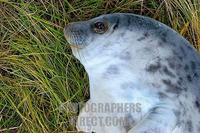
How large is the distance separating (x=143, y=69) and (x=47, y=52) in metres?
0.50

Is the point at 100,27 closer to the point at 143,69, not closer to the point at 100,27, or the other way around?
the point at 100,27

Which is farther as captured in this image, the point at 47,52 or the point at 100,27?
the point at 47,52

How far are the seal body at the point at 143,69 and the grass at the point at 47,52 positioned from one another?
0.27 meters

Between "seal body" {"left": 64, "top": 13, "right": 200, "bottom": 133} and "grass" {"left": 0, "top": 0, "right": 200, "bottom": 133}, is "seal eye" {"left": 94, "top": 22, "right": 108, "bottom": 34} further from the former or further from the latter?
"grass" {"left": 0, "top": 0, "right": 200, "bottom": 133}

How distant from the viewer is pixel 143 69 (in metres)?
1.69

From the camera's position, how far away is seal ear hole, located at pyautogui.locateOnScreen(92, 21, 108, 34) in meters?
1.74

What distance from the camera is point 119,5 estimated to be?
6.66 feet

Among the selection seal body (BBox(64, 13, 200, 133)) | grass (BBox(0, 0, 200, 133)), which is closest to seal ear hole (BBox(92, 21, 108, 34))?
seal body (BBox(64, 13, 200, 133))

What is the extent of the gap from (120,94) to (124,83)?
0.04 meters

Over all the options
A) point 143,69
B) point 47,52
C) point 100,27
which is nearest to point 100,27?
point 100,27

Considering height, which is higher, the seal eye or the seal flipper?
the seal eye

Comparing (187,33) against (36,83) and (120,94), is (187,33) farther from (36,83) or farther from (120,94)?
(36,83)

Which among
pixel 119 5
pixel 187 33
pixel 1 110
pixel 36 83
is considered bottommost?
pixel 1 110

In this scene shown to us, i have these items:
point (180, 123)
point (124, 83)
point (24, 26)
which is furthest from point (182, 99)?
point (24, 26)
